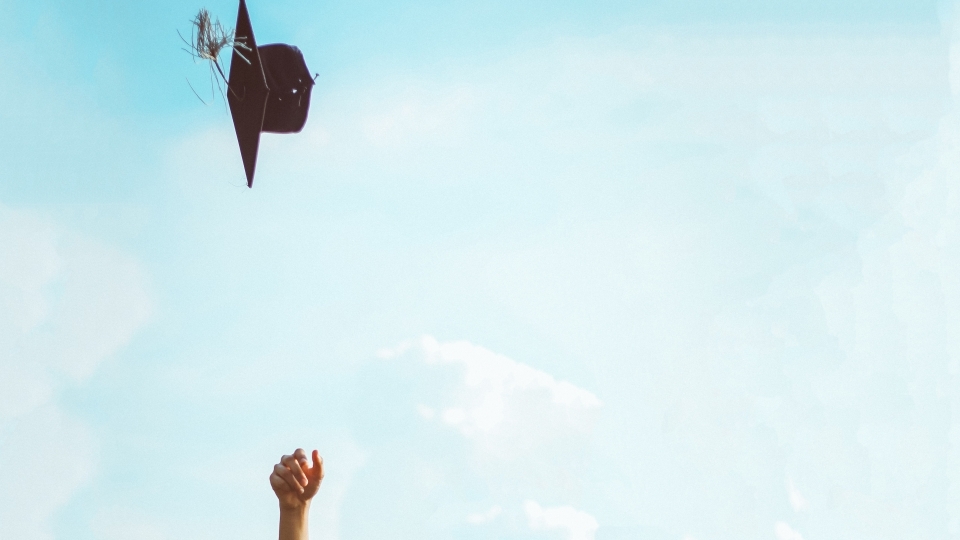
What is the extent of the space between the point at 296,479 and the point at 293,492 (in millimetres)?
43

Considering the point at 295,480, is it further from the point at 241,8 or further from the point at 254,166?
the point at 241,8

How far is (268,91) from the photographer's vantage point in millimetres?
4242

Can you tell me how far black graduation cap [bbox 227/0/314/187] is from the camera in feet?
13.9

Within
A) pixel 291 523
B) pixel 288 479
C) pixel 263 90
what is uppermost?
pixel 263 90

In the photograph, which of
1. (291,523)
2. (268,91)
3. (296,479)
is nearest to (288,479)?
(296,479)

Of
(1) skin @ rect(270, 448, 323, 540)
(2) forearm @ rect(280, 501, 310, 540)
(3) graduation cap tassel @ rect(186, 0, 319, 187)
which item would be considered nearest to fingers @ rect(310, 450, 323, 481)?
(1) skin @ rect(270, 448, 323, 540)

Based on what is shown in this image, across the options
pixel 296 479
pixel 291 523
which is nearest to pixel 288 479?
pixel 296 479

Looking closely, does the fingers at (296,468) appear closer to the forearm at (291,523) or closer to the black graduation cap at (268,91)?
the forearm at (291,523)

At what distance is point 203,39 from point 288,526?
7.08ft

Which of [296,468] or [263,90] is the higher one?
[263,90]

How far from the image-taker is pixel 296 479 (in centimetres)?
294

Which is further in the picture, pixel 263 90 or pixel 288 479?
pixel 263 90

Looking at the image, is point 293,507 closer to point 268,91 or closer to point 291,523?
point 291,523

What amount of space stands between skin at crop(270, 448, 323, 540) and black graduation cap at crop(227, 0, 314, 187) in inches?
69.5
